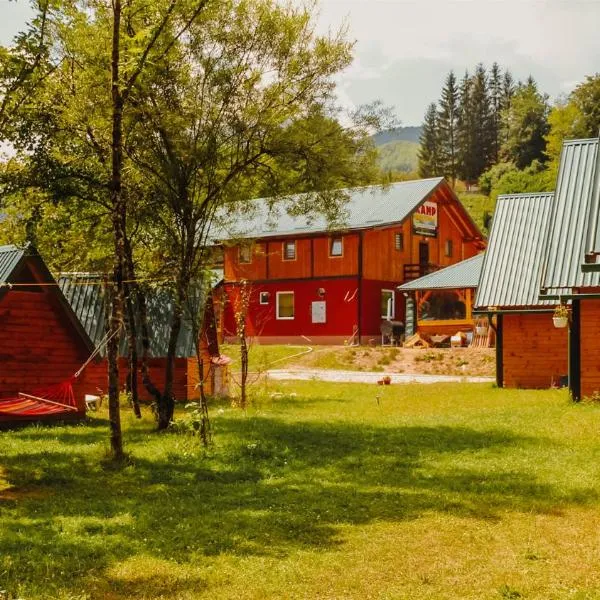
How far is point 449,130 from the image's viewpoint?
127 meters

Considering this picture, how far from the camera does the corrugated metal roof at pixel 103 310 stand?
26.1 m

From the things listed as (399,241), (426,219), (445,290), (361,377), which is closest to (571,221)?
(361,377)

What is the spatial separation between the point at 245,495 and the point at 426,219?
4007cm

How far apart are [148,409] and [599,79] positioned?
190 feet

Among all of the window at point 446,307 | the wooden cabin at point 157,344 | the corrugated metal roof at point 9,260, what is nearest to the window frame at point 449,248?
the window at point 446,307

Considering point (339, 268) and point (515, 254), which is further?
point (339, 268)

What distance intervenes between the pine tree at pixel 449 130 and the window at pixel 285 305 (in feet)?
248

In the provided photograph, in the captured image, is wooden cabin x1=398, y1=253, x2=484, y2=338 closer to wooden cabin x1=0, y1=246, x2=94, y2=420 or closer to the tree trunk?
wooden cabin x1=0, y1=246, x2=94, y2=420

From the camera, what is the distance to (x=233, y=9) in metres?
18.8

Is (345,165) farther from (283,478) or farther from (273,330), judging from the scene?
(273,330)

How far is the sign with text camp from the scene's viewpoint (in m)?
49.6

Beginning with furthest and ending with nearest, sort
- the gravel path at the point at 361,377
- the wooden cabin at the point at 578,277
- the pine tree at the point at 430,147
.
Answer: the pine tree at the point at 430,147 < the gravel path at the point at 361,377 < the wooden cabin at the point at 578,277

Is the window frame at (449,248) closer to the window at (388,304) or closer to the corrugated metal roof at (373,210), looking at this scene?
the corrugated metal roof at (373,210)

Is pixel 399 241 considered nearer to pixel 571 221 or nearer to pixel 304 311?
pixel 304 311
